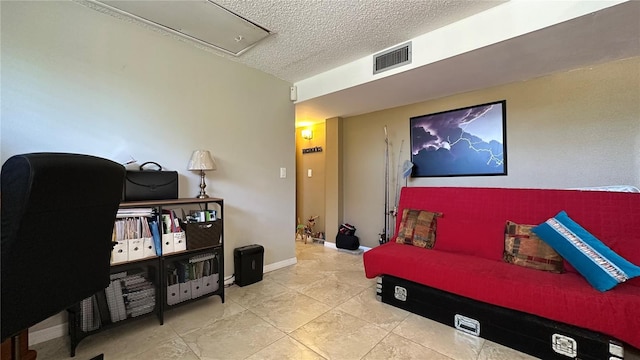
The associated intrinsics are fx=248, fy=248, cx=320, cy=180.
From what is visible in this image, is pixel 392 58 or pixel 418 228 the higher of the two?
pixel 392 58

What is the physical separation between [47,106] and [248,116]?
5.16 ft

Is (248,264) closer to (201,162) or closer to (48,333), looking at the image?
(201,162)

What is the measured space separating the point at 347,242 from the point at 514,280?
2444 millimetres


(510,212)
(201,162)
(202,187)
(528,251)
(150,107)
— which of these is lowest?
(528,251)

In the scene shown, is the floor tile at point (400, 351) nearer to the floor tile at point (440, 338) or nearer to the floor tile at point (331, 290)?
the floor tile at point (440, 338)

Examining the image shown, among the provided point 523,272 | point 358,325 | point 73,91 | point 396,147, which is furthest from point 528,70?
point 73,91

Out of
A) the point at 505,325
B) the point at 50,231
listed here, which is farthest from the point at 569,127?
the point at 50,231

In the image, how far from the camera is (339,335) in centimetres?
173

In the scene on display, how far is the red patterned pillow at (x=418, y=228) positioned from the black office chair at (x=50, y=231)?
234 centimetres

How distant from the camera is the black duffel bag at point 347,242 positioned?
12.8 ft

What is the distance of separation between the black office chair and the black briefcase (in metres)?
0.79

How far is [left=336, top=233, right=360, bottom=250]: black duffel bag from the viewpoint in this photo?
3887 millimetres

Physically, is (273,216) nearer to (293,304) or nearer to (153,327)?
(293,304)

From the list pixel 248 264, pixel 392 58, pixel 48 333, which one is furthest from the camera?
pixel 248 264
